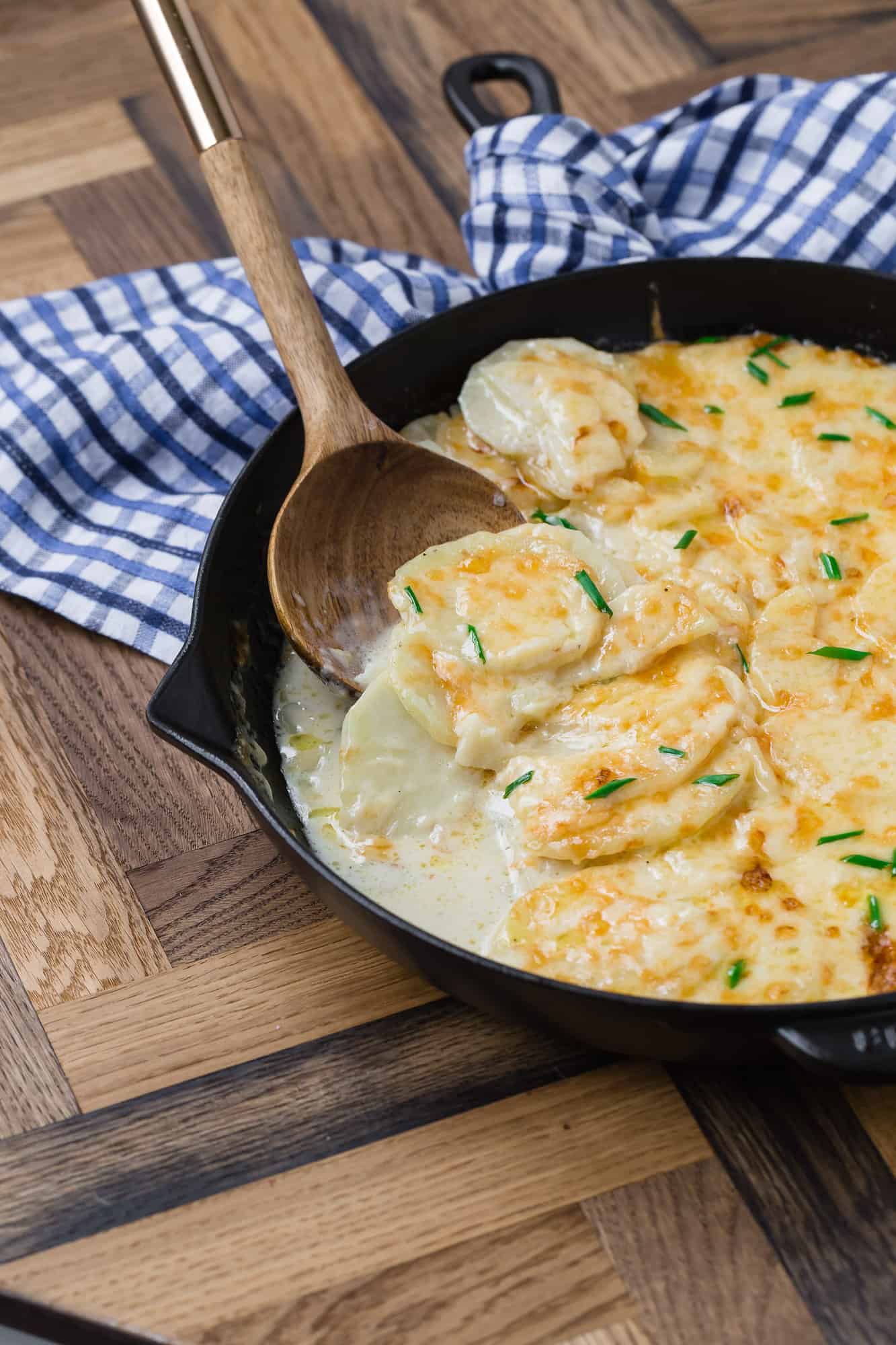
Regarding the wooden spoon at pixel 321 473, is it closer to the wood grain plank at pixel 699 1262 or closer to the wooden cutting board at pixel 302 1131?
the wooden cutting board at pixel 302 1131

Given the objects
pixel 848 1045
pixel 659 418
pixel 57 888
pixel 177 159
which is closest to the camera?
pixel 848 1045

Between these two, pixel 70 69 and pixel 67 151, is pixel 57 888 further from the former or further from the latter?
pixel 70 69

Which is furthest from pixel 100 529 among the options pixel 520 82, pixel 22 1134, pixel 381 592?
pixel 520 82

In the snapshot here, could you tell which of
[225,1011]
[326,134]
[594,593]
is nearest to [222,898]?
[225,1011]

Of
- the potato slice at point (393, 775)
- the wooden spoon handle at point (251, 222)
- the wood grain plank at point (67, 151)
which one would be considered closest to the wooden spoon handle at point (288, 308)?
the wooden spoon handle at point (251, 222)

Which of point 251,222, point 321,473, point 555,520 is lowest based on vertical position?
point 555,520
